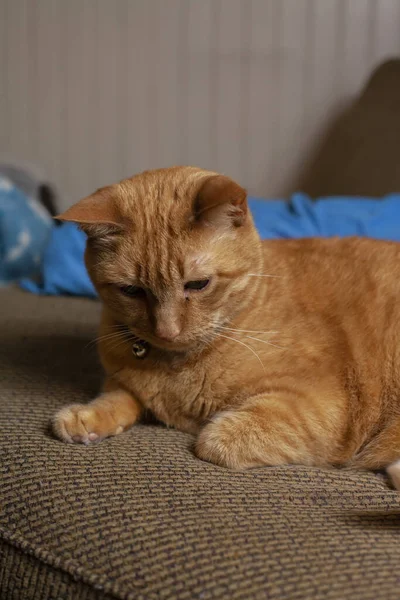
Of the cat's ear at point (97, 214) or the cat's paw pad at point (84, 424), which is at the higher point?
the cat's ear at point (97, 214)

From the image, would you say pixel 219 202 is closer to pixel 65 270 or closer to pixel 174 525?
pixel 174 525

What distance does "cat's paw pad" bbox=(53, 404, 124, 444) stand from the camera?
1.28 metres

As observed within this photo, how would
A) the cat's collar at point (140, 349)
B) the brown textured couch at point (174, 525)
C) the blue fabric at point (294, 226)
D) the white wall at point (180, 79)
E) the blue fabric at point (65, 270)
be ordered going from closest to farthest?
the brown textured couch at point (174, 525)
the cat's collar at point (140, 349)
the blue fabric at point (294, 226)
the blue fabric at point (65, 270)
the white wall at point (180, 79)

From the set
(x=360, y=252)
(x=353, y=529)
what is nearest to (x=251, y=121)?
(x=360, y=252)

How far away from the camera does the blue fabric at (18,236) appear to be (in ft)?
10.4

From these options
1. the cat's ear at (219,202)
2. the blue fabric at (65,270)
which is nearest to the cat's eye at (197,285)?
the cat's ear at (219,202)

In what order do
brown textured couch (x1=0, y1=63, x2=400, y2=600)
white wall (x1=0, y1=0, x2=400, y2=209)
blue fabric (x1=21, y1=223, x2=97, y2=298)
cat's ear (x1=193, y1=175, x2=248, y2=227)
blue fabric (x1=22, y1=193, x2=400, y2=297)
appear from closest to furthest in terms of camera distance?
brown textured couch (x1=0, y1=63, x2=400, y2=600)
cat's ear (x1=193, y1=175, x2=248, y2=227)
blue fabric (x1=22, y1=193, x2=400, y2=297)
blue fabric (x1=21, y1=223, x2=97, y2=298)
white wall (x1=0, y1=0, x2=400, y2=209)

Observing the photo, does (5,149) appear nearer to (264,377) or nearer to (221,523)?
(264,377)

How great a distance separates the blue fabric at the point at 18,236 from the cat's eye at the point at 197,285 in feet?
6.79

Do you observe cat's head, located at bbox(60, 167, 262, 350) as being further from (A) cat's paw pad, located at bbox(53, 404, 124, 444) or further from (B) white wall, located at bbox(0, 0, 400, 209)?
(B) white wall, located at bbox(0, 0, 400, 209)

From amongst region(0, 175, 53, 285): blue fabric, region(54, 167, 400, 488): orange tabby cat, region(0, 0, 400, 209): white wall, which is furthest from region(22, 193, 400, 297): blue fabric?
region(54, 167, 400, 488): orange tabby cat

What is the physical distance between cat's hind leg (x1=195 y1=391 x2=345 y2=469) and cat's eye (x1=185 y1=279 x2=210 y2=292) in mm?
246

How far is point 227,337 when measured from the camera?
1.37m

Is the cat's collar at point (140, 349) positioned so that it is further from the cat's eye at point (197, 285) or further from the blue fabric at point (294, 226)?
the blue fabric at point (294, 226)
